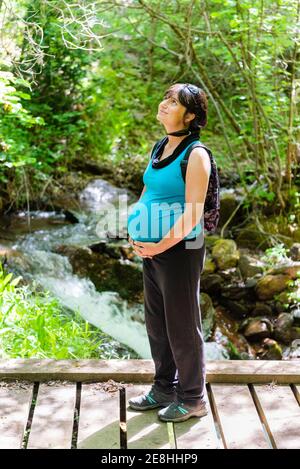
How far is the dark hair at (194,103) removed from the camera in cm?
273

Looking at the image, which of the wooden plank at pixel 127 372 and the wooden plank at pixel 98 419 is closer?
the wooden plank at pixel 98 419

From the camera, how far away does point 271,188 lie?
7.63 m

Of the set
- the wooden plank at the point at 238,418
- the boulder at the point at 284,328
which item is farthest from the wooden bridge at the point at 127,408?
the boulder at the point at 284,328

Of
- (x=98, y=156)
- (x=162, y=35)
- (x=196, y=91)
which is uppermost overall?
(x=162, y=35)

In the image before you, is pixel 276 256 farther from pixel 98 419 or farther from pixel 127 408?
pixel 98 419

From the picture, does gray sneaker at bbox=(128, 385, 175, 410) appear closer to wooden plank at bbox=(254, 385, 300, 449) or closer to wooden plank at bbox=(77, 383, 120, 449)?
wooden plank at bbox=(77, 383, 120, 449)

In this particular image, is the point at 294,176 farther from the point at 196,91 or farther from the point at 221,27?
the point at 196,91

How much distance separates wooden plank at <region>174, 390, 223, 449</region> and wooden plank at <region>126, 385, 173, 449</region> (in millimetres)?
55

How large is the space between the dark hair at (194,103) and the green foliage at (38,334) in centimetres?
201

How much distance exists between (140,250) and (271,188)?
5.02 metres

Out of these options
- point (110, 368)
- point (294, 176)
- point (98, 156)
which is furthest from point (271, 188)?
point (110, 368)

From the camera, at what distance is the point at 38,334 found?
4438mm

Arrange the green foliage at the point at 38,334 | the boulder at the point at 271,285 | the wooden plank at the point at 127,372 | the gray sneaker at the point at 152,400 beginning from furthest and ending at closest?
the boulder at the point at 271,285 → the green foliage at the point at 38,334 → the wooden plank at the point at 127,372 → the gray sneaker at the point at 152,400

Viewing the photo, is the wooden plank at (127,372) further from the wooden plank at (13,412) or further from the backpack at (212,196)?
the backpack at (212,196)
